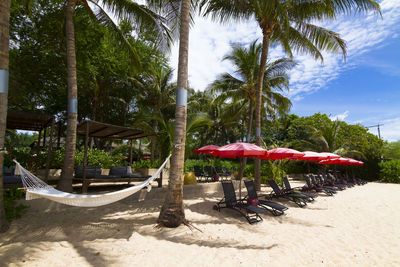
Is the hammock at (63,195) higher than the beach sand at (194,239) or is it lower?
higher

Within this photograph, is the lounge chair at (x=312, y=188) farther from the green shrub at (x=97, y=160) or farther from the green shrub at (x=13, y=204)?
the green shrub at (x=13, y=204)

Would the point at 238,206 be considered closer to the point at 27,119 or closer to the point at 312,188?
the point at 312,188

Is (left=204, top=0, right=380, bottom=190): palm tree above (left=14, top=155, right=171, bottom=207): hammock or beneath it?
above

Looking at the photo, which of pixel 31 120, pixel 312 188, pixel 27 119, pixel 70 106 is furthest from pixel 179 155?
pixel 312 188

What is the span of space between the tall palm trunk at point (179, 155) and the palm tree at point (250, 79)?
781 cm

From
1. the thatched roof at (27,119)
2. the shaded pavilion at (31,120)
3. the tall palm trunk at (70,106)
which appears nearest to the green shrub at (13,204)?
the tall palm trunk at (70,106)

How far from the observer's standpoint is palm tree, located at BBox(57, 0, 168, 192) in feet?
20.4

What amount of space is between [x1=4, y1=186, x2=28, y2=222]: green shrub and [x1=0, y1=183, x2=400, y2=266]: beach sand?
0.69 ft

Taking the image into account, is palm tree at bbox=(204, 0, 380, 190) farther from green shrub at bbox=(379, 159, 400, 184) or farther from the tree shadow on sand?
green shrub at bbox=(379, 159, 400, 184)

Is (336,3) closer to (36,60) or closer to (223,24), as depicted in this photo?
(223,24)

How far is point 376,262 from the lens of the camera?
11.4ft

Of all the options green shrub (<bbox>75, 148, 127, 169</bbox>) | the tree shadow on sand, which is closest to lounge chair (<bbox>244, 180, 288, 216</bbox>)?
the tree shadow on sand

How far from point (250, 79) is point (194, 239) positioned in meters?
10.6

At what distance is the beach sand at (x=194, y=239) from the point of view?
334 cm
